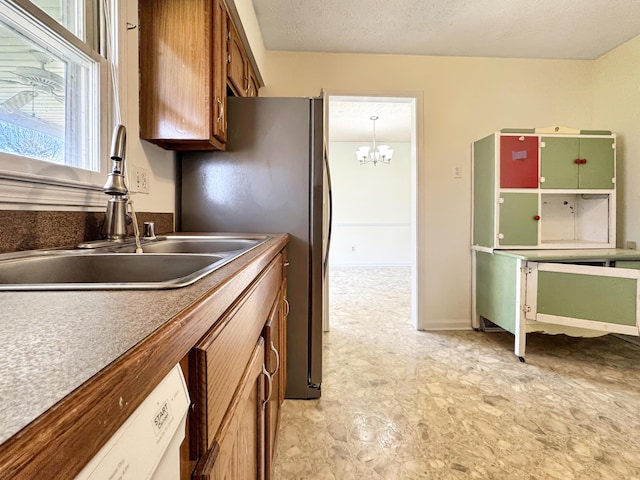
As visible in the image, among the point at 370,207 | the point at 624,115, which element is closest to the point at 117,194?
the point at 624,115

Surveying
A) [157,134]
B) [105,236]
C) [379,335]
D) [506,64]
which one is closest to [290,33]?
[157,134]

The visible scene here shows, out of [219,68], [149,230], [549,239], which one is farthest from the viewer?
[549,239]

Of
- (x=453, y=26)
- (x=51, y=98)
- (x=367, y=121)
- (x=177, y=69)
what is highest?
(x=367, y=121)

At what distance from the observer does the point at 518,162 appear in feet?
7.92

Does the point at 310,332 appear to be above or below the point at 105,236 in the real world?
below

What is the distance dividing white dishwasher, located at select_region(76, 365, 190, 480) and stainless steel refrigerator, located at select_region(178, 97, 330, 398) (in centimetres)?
139

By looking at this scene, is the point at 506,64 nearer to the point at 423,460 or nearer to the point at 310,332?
the point at 310,332

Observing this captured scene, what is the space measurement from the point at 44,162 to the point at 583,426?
2274mm

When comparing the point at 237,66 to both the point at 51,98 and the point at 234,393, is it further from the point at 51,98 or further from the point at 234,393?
the point at 234,393

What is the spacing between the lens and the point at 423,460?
1293 mm

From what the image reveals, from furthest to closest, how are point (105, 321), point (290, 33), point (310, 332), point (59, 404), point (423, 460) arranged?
point (290, 33) → point (310, 332) → point (423, 460) → point (105, 321) → point (59, 404)

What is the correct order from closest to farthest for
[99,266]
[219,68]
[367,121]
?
[99,266] → [219,68] → [367,121]

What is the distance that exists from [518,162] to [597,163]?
1.93 feet

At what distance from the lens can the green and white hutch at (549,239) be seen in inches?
81.4
